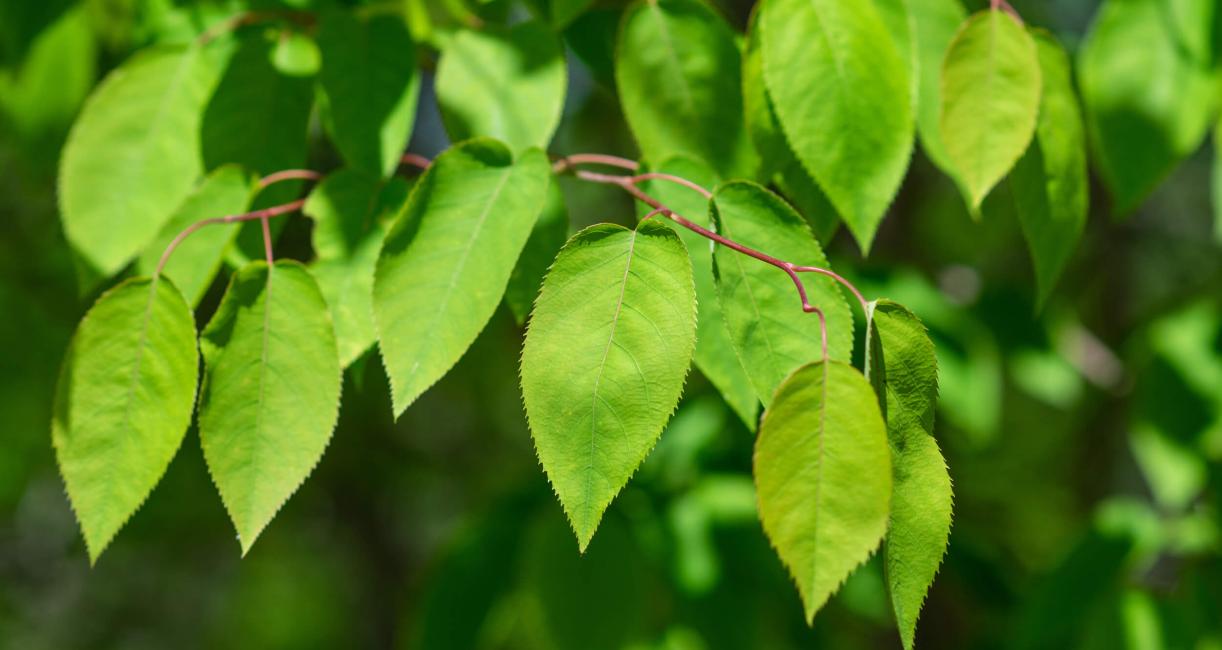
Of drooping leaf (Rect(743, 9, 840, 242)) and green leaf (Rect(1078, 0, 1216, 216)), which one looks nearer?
drooping leaf (Rect(743, 9, 840, 242))

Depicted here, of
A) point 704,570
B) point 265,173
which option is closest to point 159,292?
point 265,173

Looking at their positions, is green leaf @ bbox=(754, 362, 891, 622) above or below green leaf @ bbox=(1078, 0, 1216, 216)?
above

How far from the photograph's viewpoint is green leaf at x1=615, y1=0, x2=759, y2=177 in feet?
3.32

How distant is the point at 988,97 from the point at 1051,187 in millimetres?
129

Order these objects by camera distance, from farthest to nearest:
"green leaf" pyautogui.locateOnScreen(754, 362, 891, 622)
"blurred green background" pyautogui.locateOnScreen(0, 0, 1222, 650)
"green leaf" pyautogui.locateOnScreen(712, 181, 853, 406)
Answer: "blurred green background" pyautogui.locateOnScreen(0, 0, 1222, 650) → "green leaf" pyautogui.locateOnScreen(712, 181, 853, 406) → "green leaf" pyautogui.locateOnScreen(754, 362, 891, 622)

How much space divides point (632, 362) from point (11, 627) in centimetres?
646

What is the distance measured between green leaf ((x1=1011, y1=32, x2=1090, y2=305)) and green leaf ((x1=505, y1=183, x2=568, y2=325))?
427mm

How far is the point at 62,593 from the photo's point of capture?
670 cm

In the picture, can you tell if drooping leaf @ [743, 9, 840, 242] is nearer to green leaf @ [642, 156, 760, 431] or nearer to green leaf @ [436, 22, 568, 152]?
green leaf @ [642, 156, 760, 431]

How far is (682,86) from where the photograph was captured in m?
1.02

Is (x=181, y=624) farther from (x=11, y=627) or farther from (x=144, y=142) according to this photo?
(x=144, y=142)

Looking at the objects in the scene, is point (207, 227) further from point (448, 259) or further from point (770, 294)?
point (770, 294)

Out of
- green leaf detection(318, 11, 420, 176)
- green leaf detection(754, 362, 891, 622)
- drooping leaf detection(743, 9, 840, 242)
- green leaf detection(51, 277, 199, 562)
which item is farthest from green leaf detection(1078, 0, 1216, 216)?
green leaf detection(51, 277, 199, 562)

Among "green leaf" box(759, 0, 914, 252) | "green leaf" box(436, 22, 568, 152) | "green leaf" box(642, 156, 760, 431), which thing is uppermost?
"green leaf" box(759, 0, 914, 252)
